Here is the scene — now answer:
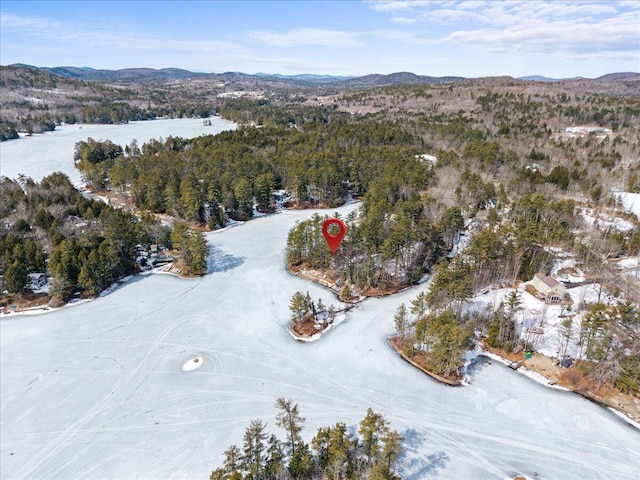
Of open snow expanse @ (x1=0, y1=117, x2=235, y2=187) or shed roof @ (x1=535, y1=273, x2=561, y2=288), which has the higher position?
open snow expanse @ (x1=0, y1=117, x2=235, y2=187)

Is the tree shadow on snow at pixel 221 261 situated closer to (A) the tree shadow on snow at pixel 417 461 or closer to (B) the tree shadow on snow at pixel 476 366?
(B) the tree shadow on snow at pixel 476 366

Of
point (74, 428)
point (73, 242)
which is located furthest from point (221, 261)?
point (74, 428)

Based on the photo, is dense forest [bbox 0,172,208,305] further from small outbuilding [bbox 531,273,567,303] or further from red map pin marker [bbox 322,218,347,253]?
small outbuilding [bbox 531,273,567,303]

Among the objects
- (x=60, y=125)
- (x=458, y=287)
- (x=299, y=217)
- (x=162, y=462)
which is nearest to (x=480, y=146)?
(x=299, y=217)

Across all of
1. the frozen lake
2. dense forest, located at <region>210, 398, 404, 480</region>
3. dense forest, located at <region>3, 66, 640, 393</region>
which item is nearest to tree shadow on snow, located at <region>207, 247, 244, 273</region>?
dense forest, located at <region>3, 66, 640, 393</region>

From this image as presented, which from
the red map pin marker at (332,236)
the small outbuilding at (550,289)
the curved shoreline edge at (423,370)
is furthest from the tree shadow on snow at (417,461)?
the red map pin marker at (332,236)

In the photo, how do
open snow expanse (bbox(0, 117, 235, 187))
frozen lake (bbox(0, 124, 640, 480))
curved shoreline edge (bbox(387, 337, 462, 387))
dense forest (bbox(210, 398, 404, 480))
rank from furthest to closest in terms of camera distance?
open snow expanse (bbox(0, 117, 235, 187)) < curved shoreline edge (bbox(387, 337, 462, 387)) < frozen lake (bbox(0, 124, 640, 480)) < dense forest (bbox(210, 398, 404, 480))
